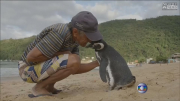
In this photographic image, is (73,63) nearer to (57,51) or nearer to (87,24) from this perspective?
(57,51)

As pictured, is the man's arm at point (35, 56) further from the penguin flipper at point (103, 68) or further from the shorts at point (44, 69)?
the penguin flipper at point (103, 68)

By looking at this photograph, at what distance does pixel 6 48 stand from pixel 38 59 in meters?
68.3

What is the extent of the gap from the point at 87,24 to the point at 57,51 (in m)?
0.51

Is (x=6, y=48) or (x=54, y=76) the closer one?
(x=54, y=76)

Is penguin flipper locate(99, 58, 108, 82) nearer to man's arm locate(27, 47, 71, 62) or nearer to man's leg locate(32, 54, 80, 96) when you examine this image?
man's leg locate(32, 54, 80, 96)

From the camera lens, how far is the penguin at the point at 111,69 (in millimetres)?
2258

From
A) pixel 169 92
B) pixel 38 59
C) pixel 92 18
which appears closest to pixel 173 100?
pixel 169 92

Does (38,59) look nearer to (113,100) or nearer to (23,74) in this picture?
(23,74)

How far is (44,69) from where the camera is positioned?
2.21 meters

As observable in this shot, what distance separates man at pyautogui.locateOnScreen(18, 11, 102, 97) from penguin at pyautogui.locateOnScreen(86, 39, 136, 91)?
23 centimetres

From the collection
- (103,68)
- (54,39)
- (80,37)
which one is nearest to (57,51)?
(54,39)

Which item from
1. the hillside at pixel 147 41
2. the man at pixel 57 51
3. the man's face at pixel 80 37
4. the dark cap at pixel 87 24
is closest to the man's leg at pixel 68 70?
the man at pixel 57 51

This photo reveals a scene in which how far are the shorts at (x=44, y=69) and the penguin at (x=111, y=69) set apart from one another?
0.44 meters

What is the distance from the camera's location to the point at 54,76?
2.21 m
